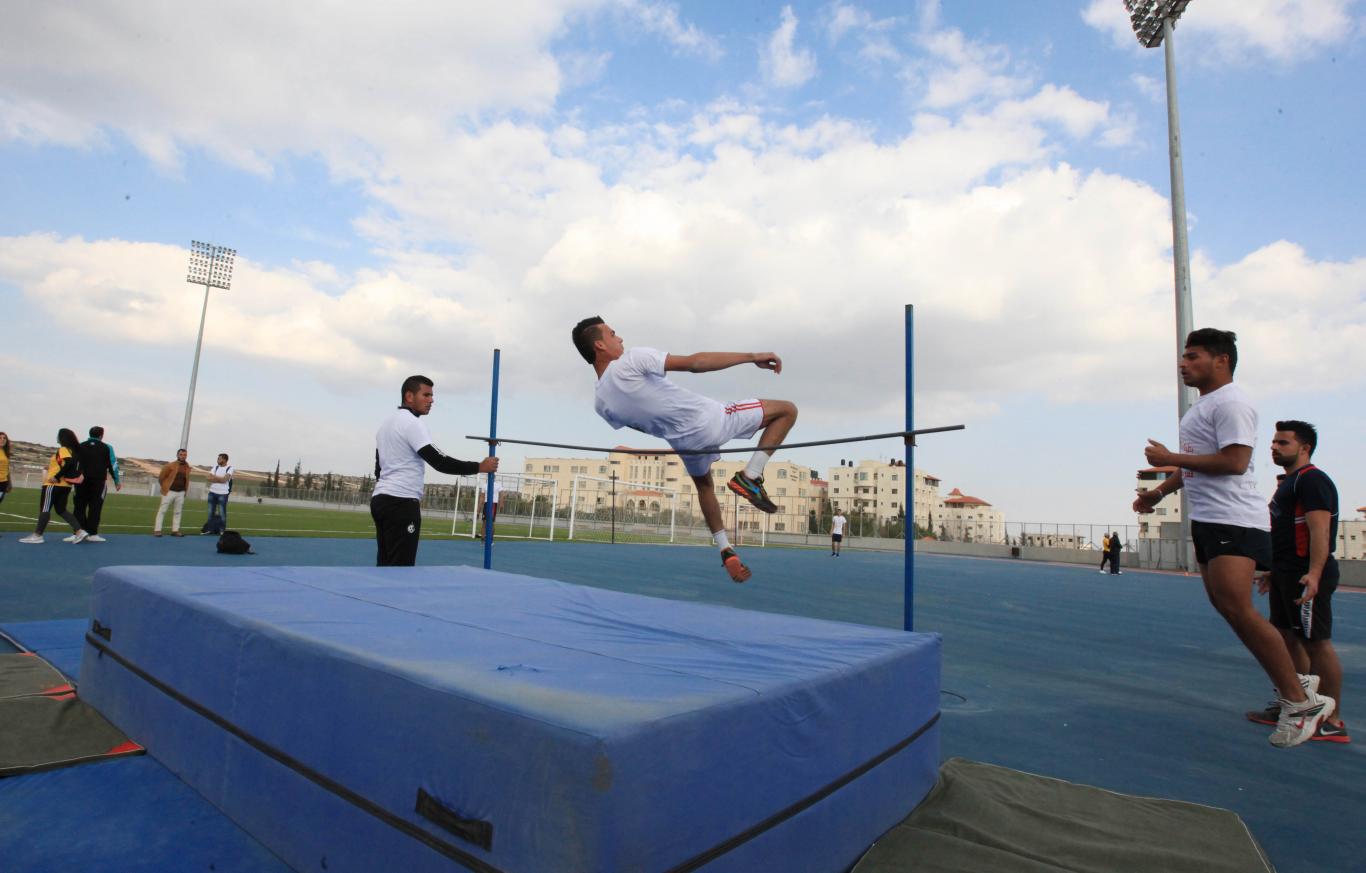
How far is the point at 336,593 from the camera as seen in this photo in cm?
279

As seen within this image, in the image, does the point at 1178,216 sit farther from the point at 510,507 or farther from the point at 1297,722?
the point at 510,507

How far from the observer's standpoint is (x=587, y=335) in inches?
160

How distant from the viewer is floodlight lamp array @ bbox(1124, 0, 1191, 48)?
→ 60.4ft

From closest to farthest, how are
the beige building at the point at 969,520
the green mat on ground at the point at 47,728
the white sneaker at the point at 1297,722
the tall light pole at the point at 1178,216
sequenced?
1. the green mat on ground at the point at 47,728
2. the white sneaker at the point at 1297,722
3. the tall light pole at the point at 1178,216
4. the beige building at the point at 969,520

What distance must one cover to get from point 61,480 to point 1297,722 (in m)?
12.1

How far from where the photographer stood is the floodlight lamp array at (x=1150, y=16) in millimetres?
18422

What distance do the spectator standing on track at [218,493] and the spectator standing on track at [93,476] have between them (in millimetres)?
1894

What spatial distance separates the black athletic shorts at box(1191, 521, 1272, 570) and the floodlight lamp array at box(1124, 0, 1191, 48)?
21.3 meters

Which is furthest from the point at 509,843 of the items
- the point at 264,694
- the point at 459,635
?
the point at 264,694

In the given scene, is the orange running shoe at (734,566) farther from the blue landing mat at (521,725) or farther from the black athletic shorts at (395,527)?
the black athletic shorts at (395,527)

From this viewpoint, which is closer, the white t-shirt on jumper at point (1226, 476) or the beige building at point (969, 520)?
the white t-shirt on jumper at point (1226, 476)

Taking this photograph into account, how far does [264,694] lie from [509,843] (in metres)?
1.04

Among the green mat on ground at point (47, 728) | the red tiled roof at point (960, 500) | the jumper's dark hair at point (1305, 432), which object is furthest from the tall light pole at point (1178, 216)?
the red tiled roof at point (960, 500)

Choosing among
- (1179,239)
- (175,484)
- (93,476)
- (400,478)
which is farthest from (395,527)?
(1179,239)
